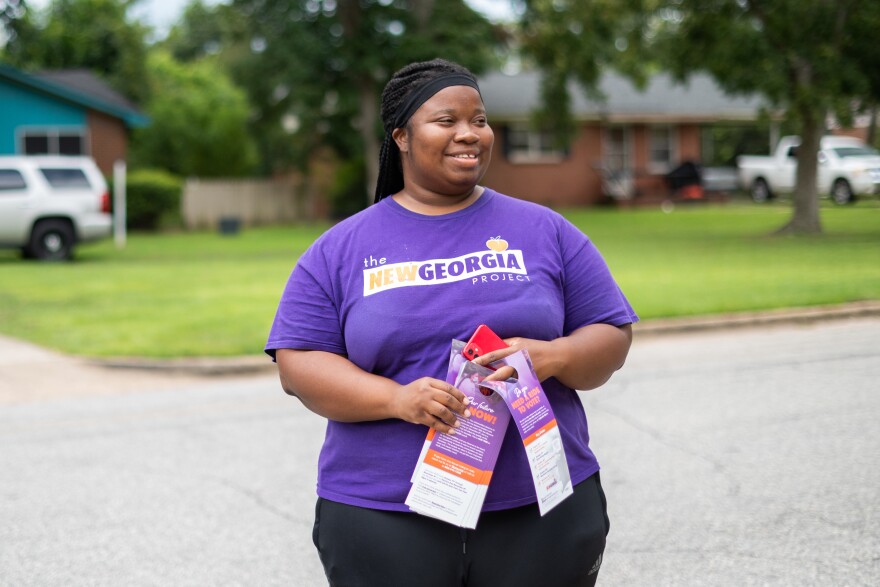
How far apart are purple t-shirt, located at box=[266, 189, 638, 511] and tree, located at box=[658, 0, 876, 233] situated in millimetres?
19889

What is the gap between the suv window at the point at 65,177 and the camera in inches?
880

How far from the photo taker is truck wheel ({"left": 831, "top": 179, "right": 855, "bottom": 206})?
84.2 ft

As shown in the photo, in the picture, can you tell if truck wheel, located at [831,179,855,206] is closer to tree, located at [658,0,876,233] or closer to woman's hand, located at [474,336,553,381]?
tree, located at [658,0,876,233]

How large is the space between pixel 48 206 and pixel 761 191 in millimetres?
24248

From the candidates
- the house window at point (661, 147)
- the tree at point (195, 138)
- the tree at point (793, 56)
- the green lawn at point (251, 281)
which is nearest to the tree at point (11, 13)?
the green lawn at point (251, 281)

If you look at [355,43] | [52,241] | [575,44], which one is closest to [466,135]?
[52,241]

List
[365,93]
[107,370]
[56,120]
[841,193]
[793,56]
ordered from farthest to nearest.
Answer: [56,120], [365,93], [841,193], [793,56], [107,370]

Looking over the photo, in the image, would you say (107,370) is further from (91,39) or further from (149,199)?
(91,39)

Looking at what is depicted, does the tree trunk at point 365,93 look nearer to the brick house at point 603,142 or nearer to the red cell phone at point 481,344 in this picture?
the brick house at point 603,142

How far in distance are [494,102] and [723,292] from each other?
27529mm

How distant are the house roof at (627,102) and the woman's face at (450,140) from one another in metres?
36.9

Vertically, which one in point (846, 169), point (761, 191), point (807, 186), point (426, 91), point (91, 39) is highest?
point (91, 39)

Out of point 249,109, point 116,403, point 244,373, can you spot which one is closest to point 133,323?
point 244,373

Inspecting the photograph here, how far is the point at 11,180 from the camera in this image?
22.1 metres
